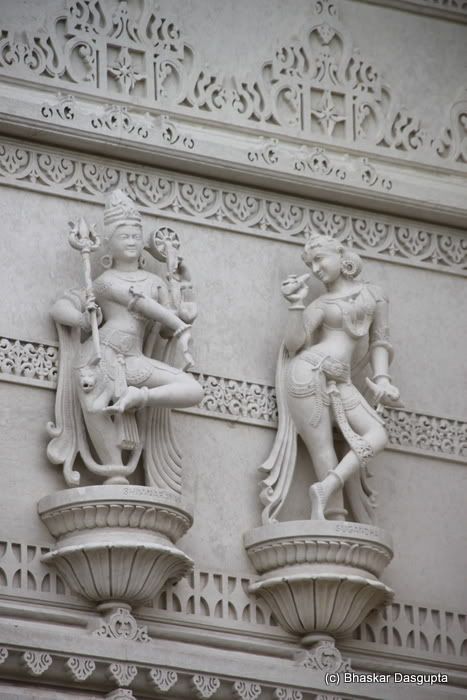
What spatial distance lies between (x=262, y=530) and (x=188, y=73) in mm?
2151

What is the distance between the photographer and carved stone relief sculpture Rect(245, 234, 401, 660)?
924 centimetres

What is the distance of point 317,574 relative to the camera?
30.2 ft

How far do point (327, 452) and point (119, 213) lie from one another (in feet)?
4.42

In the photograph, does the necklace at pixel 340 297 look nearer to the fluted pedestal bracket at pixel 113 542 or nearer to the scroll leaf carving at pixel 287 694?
the fluted pedestal bracket at pixel 113 542

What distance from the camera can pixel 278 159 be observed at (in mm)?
10039

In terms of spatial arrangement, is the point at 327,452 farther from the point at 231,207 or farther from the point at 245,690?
the point at 231,207

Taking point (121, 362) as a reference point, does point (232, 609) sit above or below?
below

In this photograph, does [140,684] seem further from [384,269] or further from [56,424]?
[384,269]

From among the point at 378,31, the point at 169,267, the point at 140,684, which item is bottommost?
the point at 140,684

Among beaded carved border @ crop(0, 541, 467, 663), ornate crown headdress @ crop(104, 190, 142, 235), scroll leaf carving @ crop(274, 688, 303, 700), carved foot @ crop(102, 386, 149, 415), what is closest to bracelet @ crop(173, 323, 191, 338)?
carved foot @ crop(102, 386, 149, 415)

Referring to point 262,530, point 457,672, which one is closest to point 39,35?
point 262,530

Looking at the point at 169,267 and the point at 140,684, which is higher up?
the point at 169,267

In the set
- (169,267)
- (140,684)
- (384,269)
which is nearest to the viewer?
(140,684)

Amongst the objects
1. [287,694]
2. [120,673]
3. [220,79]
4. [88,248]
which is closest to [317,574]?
[287,694]
